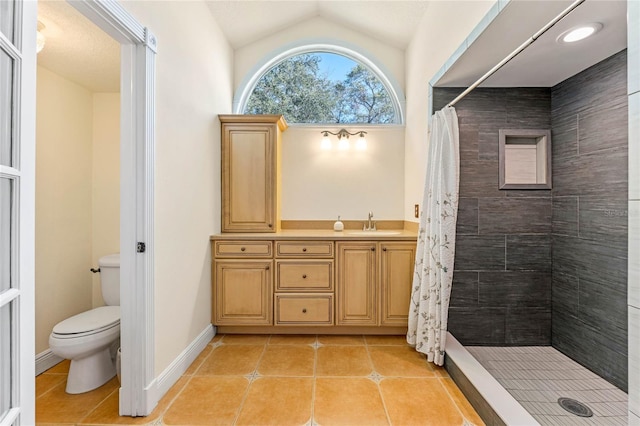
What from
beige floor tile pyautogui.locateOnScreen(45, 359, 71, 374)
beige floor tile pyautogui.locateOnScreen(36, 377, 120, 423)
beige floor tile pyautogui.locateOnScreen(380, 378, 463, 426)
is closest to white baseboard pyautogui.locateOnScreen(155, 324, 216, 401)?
beige floor tile pyautogui.locateOnScreen(36, 377, 120, 423)

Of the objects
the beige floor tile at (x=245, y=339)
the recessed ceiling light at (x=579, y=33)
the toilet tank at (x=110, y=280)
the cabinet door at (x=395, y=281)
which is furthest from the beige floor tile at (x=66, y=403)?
the recessed ceiling light at (x=579, y=33)

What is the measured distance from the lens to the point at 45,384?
199 cm

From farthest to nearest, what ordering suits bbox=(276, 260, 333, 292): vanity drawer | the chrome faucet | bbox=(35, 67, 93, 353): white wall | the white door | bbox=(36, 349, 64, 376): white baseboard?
the chrome faucet < bbox=(276, 260, 333, 292): vanity drawer < bbox=(35, 67, 93, 353): white wall < bbox=(36, 349, 64, 376): white baseboard < the white door

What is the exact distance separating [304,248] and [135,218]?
138 cm

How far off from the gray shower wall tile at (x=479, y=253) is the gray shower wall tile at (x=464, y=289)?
0.06 meters

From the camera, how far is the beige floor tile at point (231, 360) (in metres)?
2.15

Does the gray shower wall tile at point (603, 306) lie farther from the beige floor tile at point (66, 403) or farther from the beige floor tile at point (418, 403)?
the beige floor tile at point (66, 403)

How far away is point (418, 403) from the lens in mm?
1801

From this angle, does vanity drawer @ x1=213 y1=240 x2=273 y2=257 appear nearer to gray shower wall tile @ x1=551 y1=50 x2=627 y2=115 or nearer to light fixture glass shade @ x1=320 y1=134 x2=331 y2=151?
light fixture glass shade @ x1=320 y1=134 x2=331 y2=151

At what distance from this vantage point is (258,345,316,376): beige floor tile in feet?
7.02

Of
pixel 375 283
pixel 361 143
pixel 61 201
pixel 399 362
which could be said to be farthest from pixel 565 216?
pixel 61 201

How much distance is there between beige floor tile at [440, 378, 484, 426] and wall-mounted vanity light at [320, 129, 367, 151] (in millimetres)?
2250

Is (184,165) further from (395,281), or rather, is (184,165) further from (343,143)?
(395,281)

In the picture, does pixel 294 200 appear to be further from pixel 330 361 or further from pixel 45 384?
pixel 45 384
